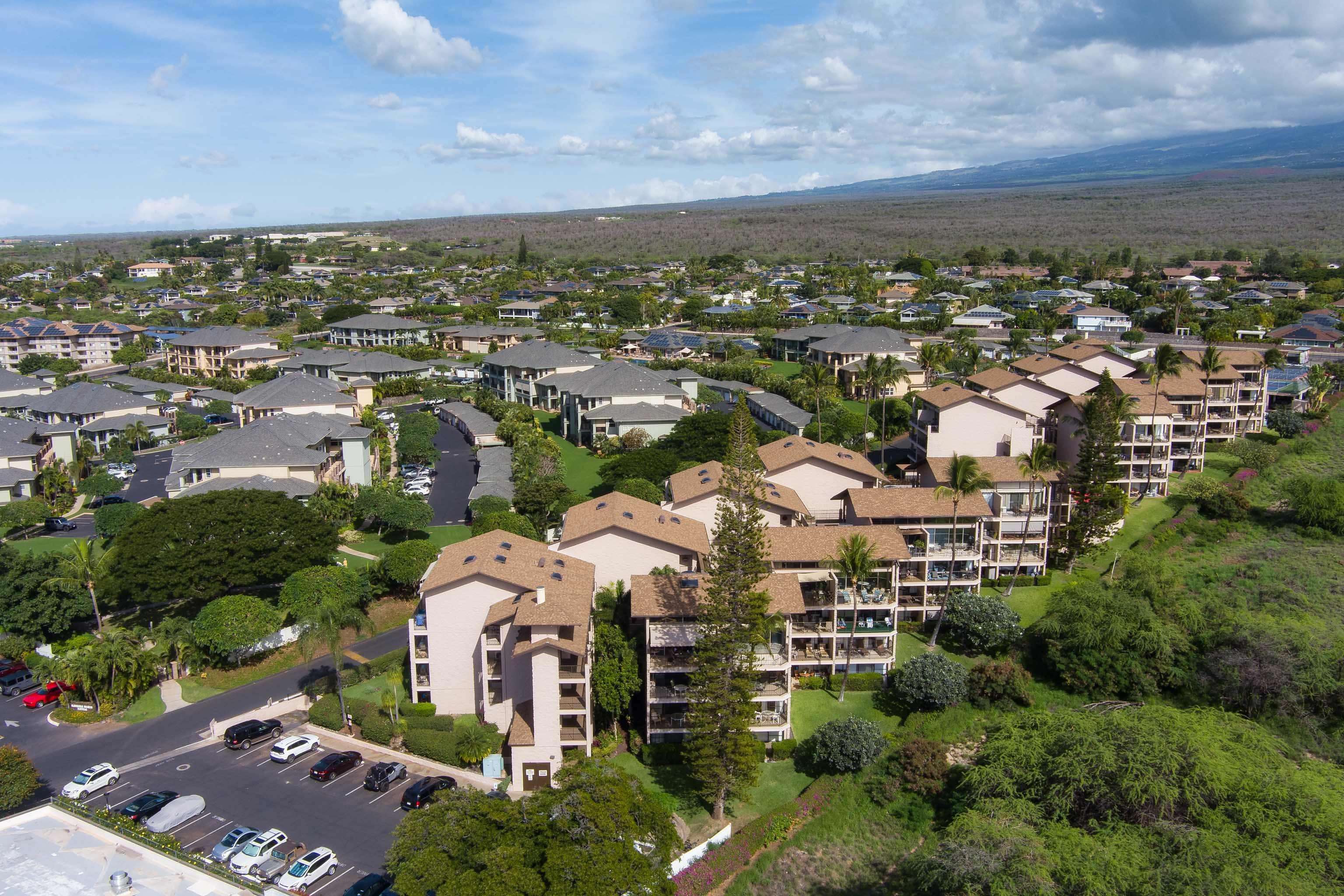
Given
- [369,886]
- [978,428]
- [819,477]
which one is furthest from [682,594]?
[978,428]

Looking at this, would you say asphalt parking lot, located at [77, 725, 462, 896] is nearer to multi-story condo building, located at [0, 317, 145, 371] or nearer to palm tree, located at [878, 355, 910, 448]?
palm tree, located at [878, 355, 910, 448]

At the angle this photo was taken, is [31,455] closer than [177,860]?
No

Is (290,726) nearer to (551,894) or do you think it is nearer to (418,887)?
(418,887)

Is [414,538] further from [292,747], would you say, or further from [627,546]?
[292,747]

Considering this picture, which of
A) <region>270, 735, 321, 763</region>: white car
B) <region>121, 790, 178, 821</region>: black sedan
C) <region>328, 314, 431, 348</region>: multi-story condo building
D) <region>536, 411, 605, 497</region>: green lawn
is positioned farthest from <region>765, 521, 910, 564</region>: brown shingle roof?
<region>328, 314, 431, 348</region>: multi-story condo building

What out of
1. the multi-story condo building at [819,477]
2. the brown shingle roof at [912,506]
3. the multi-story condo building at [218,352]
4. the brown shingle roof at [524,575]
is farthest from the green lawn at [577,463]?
the multi-story condo building at [218,352]

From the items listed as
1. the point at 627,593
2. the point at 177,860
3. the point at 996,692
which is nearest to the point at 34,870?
the point at 177,860
